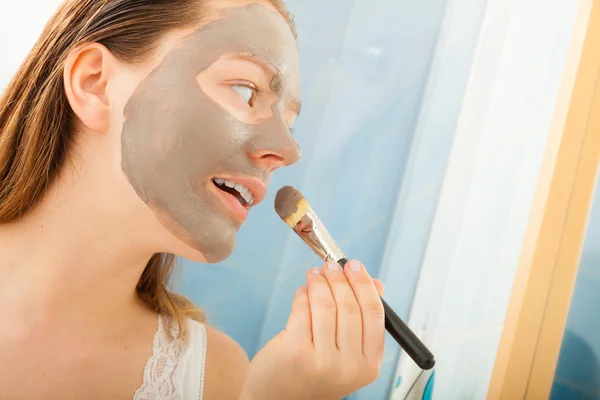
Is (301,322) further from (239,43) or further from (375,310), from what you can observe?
(239,43)

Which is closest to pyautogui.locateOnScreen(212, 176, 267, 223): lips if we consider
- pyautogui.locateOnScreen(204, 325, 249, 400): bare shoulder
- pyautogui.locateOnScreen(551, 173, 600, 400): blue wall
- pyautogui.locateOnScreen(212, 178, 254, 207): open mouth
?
pyautogui.locateOnScreen(212, 178, 254, 207): open mouth

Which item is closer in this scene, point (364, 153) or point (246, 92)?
point (246, 92)

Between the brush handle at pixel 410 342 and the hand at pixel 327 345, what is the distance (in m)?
0.01

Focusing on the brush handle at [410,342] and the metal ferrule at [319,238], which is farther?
the metal ferrule at [319,238]

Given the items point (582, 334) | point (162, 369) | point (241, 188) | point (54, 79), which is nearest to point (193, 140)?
point (241, 188)

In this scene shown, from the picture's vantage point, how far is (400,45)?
→ 931 millimetres

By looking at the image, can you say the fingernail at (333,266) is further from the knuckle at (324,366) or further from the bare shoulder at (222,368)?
the bare shoulder at (222,368)

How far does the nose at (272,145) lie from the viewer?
55cm

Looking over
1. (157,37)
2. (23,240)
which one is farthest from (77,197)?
(157,37)

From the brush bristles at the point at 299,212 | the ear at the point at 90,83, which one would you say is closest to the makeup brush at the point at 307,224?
the brush bristles at the point at 299,212

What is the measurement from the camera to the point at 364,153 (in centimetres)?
92

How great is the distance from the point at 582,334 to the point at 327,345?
0.85 feet

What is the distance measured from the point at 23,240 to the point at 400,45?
671 millimetres

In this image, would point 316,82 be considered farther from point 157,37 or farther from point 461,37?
point 157,37
